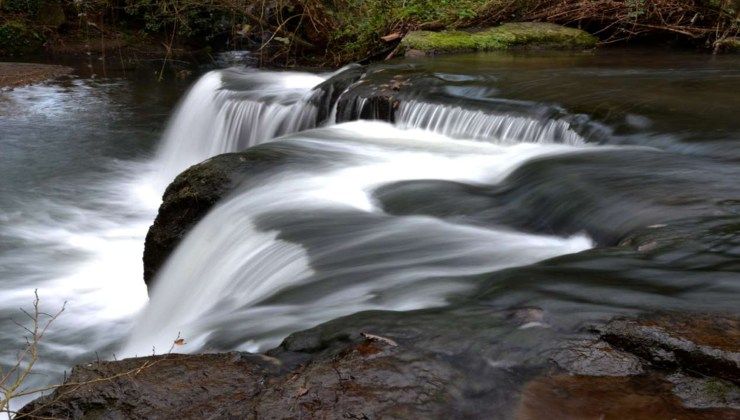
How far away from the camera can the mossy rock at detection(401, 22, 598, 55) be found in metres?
12.2

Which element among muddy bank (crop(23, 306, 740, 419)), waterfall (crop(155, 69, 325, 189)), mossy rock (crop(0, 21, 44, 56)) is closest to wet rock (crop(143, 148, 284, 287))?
muddy bank (crop(23, 306, 740, 419))

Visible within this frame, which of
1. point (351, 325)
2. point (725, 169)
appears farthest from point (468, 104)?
point (351, 325)

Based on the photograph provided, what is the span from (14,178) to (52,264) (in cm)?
277

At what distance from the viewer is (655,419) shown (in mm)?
2357

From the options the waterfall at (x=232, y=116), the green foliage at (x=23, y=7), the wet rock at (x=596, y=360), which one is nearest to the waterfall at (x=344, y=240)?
the wet rock at (x=596, y=360)

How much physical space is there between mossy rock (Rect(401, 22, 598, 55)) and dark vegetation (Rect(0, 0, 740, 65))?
0.52 metres

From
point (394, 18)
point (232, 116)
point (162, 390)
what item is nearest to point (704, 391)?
point (162, 390)

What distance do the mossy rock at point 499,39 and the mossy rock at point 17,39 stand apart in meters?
10.7

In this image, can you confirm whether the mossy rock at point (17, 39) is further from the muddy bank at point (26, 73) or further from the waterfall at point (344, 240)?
the waterfall at point (344, 240)

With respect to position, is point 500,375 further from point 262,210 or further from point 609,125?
point 609,125

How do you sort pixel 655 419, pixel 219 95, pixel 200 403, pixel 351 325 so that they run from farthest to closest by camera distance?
pixel 219 95 → pixel 351 325 → pixel 200 403 → pixel 655 419

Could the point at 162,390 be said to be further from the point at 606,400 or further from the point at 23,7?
the point at 23,7

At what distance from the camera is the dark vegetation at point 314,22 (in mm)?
12352

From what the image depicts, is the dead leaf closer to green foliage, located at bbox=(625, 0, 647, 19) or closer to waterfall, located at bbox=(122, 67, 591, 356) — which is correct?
waterfall, located at bbox=(122, 67, 591, 356)
